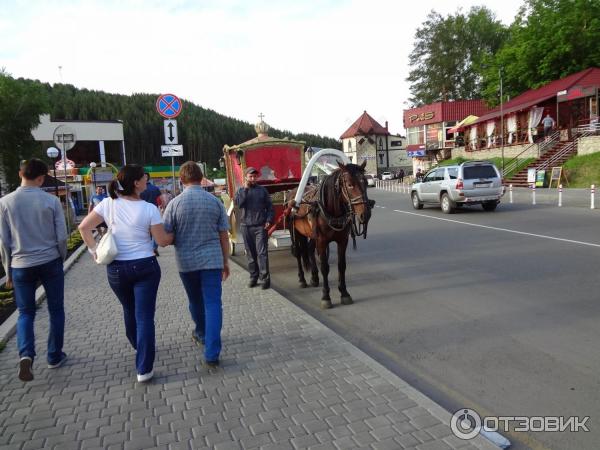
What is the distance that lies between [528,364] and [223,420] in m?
2.91

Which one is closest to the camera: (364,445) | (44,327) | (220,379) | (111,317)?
(364,445)

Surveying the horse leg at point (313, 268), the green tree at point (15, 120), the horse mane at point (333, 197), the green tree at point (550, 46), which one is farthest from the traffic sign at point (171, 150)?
the green tree at point (550, 46)

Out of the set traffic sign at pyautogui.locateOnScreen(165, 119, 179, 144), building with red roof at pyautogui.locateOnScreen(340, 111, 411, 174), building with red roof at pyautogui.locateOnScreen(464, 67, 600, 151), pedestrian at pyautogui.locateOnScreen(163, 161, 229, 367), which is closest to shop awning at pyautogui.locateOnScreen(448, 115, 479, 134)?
building with red roof at pyautogui.locateOnScreen(464, 67, 600, 151)

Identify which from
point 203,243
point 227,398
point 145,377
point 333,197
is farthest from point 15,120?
point 227,398

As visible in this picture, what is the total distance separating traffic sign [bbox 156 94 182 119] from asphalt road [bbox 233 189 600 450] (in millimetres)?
3850

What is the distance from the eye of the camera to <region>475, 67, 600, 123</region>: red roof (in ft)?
107

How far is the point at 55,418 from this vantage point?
379 centimetres

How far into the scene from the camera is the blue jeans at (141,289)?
4266 mm

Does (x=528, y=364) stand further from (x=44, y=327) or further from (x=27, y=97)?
(x=27, y=97)

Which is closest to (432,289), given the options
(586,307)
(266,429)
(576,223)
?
(586,307)

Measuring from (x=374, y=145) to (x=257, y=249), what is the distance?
268 ft

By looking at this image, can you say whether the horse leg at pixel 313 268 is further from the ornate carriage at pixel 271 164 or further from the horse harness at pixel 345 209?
the ornate carriage at pixel 271 164

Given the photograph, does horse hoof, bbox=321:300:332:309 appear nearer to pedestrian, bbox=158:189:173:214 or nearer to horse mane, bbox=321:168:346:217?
horse mane, bbox=321:168:346:217

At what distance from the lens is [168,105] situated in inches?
403
